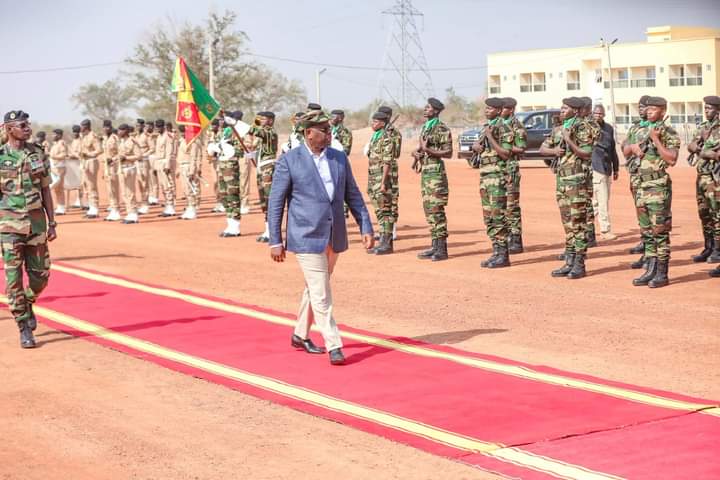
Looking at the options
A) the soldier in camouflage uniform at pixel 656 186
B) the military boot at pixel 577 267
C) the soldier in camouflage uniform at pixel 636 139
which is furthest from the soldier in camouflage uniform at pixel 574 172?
the soldier in camouflage uniform at pixel 656 186

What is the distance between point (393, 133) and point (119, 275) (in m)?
4.68

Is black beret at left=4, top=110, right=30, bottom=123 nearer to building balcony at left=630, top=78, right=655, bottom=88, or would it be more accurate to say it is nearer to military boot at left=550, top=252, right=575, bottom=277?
military boot at left=550, top=252, right=575, bottom=277

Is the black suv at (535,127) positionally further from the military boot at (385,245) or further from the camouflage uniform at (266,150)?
the military boot at (385,245)

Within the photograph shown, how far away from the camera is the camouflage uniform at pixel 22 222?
10.3 metres

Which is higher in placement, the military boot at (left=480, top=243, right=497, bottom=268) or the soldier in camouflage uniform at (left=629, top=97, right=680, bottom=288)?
the soldier in camouflage uniform at (left=629, top=97, right=680, bottom=288)

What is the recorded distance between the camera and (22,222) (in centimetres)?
1031

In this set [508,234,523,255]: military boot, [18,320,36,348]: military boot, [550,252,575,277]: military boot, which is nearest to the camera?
[18,320,36,348]: military boot

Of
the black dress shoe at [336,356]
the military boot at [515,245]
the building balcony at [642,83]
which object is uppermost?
the building balcony at [642,83]

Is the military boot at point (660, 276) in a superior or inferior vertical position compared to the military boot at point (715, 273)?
superior

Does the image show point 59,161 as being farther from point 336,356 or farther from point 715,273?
point 336,356

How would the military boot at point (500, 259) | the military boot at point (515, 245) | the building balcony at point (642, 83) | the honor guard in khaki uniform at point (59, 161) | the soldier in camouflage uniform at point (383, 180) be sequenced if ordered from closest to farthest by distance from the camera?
the military boot at point (500, 259) → the military boot at point (515, 245) → the soldier in camouflage uniform at point (383, 180) → the honor guard in khaki uniform at point (59, 161) → the building balcony at point (642, 83)

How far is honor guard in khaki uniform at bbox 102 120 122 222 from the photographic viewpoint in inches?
961

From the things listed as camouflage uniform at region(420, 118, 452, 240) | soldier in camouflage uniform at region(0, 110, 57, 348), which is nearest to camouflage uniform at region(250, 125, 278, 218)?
camouflage uniform at region(420, 118, 452, 240)

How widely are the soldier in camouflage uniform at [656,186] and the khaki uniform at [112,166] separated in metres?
14.3
